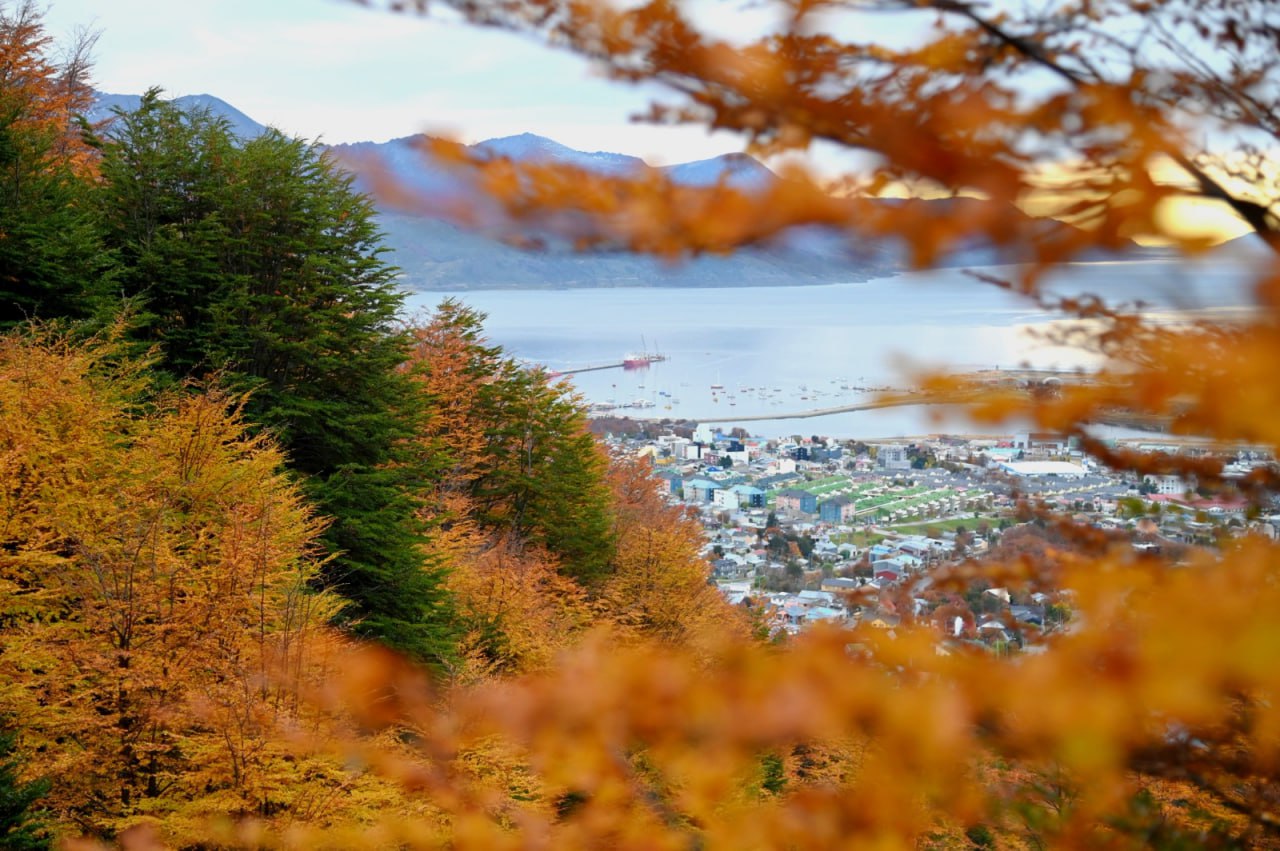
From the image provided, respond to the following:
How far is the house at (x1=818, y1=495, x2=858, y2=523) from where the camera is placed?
15.3 ft

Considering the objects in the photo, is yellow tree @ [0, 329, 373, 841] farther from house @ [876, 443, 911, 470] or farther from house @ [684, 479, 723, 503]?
house @ [684, 479, 723, 503]

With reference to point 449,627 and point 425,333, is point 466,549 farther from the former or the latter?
point 425,333

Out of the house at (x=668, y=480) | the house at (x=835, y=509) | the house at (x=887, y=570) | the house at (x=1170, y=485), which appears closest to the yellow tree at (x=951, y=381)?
the house at (x=1170, y=485)

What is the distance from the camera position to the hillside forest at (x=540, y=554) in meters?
1.25

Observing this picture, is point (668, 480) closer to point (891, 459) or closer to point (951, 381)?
point (891, 459)

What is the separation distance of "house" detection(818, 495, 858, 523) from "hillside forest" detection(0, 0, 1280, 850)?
0.81m

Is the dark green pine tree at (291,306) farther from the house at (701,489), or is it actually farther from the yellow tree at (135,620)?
the house at (701,489)

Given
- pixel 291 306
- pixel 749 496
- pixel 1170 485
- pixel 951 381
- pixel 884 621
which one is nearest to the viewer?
pixel 951 381

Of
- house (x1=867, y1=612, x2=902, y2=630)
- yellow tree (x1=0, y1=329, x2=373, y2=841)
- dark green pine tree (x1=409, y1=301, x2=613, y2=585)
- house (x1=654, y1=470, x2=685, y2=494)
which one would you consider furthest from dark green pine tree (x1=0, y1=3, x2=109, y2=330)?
house (x1=654, y1=470, x2=685, y2=494)

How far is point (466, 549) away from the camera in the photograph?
67.9ft

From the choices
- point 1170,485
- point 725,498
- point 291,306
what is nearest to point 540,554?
point 725,498

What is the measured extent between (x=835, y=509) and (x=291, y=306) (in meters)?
15.8

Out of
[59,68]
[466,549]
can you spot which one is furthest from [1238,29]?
[59,68]

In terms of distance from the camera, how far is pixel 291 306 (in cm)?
1870
